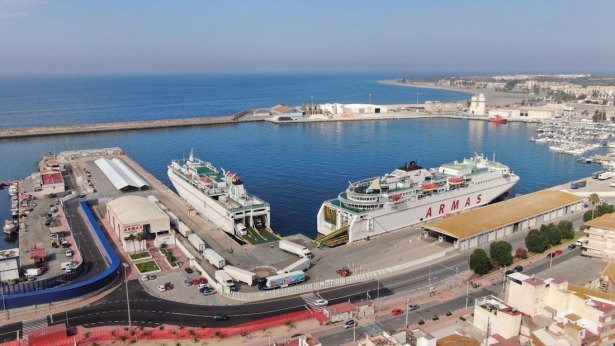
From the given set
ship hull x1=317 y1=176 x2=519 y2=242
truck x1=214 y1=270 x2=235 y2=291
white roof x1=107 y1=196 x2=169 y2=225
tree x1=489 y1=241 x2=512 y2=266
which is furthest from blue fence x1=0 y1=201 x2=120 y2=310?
tree x1=489 y1=241 x2=512 y2=266

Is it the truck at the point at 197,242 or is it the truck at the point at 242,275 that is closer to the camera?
the truck at the point at 242,275

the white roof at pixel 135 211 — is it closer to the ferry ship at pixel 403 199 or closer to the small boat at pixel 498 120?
the ferry ship at pixel 403 199

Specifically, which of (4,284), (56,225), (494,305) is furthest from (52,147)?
(494,305)

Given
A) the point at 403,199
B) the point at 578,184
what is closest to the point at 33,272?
the point at 403,199

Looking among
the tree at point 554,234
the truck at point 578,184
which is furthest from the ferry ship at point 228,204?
the truck at point 578,184

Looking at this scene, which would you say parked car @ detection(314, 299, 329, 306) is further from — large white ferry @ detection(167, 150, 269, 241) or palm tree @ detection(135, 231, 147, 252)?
palm tree @ detection(135, 231, 147, 252)

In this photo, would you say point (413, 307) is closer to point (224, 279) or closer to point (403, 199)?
point (224, 279)

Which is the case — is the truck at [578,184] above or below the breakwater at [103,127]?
below
